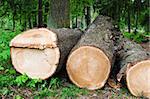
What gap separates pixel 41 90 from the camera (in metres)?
4.25

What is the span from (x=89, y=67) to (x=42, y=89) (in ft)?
2.62

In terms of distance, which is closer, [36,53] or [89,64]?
[89,64]

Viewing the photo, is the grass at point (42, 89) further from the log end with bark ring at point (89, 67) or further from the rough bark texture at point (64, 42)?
the rough bark texture at point (64, 42)

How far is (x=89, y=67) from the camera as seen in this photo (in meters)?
4.36

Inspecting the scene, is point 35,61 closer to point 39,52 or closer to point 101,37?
point 39,52

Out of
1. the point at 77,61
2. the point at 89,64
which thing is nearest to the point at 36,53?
the point at 77,61

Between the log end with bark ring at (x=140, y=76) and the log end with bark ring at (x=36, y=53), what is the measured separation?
1152 mm

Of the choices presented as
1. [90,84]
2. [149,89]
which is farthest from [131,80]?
[90,84]

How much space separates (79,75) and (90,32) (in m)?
0.98

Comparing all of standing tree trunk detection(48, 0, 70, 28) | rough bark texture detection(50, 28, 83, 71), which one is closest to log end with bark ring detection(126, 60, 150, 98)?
rough bark texture detection(50, 28, 83, 71)

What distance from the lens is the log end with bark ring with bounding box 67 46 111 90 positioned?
4332mm

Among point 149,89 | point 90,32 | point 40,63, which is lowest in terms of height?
point 149,89

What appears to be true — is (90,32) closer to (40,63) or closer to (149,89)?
(40,63)

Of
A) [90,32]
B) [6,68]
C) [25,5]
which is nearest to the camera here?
[6,68]
